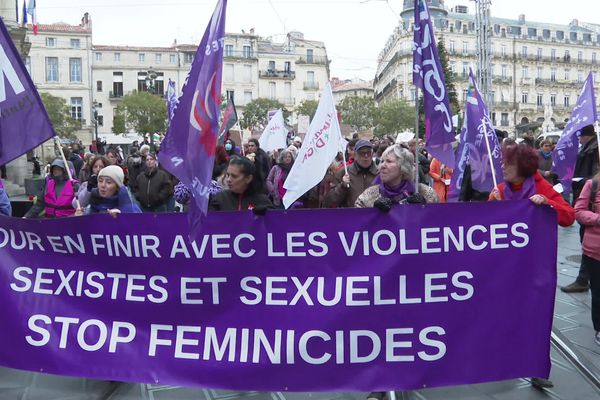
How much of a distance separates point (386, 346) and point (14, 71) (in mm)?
2885

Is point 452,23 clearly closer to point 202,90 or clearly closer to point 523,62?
point 523,62

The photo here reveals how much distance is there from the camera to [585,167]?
20.9 ft

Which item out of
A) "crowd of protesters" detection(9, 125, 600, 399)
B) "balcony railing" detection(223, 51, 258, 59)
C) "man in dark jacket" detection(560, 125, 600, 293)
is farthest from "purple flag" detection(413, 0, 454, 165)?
"balcony railing" detection(223, 51, 258, 59)

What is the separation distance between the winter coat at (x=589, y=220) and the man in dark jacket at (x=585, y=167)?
5.64 ft

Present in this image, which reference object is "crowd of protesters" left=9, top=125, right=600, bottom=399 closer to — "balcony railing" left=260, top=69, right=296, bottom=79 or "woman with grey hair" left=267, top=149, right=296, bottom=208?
"woman with grey hair" left=267, top=149, right=296, bottom=208

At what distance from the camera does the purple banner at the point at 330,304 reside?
3270 millimetres

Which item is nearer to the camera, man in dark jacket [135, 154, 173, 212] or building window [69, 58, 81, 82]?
man in dark jacket [135, 154, 173, 212]

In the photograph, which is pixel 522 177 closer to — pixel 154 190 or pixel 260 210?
pixel 260 210

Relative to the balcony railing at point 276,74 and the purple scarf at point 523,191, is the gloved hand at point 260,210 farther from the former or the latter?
the balcony railing at point 276,74

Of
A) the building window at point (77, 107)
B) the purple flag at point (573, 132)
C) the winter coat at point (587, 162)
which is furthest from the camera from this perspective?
the building window at point (77, 107)

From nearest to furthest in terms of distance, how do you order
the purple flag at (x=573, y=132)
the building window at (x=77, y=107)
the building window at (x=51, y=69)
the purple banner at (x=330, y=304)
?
the purple banner at (x=330, y=304) < the purple flag at (x=573, y=132) < the building window at (x=77, y=107) < the building window at (x=51, y=69)

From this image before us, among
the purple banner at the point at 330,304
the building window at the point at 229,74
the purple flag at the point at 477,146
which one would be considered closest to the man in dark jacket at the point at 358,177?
the purple flag at the point at 477,146

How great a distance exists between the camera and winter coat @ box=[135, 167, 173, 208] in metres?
8.38

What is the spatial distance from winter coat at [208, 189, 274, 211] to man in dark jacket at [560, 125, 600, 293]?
368 centimetres
